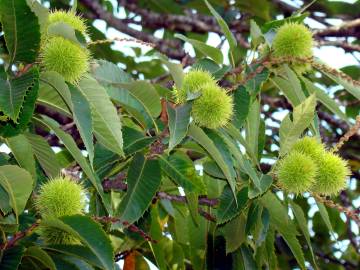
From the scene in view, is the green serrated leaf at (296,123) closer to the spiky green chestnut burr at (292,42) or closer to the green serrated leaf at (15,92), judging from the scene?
the spiky green chestnut burr at (292,42)

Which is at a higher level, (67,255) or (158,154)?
(158,154)

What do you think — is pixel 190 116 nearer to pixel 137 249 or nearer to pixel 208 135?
pixel 208 135

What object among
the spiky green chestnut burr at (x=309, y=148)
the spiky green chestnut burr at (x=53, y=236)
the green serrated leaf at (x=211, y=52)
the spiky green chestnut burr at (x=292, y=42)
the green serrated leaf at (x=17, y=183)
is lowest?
the spiky green chestnut burr at (x=53, y=236)

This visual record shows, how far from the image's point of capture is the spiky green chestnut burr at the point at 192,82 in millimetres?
1776

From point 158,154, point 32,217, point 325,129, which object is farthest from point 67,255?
point 325,129

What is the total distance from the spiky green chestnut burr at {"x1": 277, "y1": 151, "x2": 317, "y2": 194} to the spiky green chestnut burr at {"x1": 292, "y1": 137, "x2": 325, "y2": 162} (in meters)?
0.02

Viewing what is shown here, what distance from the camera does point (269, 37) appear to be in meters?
1.98

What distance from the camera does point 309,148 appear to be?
77.7 inches

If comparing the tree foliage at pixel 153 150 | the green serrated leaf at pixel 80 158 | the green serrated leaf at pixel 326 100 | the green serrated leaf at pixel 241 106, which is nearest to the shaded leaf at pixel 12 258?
the tree foliage at pixel 153 150

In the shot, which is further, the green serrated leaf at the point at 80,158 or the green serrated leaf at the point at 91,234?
the green serrated leaf at the point at 80,158

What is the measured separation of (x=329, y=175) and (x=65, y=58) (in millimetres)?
782

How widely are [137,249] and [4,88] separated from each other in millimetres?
1150

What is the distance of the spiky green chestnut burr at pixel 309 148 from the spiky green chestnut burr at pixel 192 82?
1.07 ft

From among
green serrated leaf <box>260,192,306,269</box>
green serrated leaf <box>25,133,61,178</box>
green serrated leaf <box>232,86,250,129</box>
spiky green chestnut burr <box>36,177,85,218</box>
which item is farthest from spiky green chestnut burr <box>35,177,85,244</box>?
green serrated leaf <box>260,192,306,269</box>
